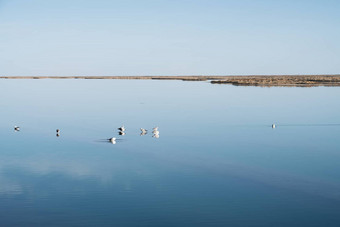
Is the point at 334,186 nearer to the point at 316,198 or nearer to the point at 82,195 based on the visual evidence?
the point at 316,198

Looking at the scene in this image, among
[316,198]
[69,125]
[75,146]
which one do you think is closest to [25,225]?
[316,198]

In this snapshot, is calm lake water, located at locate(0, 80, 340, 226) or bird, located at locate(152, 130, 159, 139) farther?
bird, located at locate(152, 130, 159, 139)

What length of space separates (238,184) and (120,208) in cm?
447

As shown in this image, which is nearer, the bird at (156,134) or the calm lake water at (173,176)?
the calm lake water at (173,176)

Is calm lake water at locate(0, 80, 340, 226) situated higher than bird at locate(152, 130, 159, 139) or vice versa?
bird at locate(152, 130, 159, 139)

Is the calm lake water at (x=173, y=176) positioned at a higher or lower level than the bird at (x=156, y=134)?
lower

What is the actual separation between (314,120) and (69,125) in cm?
1997

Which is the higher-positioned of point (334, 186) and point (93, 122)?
point (93, 122)

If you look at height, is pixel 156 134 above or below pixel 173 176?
above

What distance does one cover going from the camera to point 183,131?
1143 inches

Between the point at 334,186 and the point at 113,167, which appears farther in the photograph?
the point at 113,167

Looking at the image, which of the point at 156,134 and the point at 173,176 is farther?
the point at 156,134

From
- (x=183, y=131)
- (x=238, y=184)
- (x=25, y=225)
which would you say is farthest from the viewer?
(x=183, y=131)

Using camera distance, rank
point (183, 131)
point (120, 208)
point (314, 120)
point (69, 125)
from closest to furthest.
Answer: point (120, 208) < point (183, 131) < point (69, 125) < point (314, 120)
